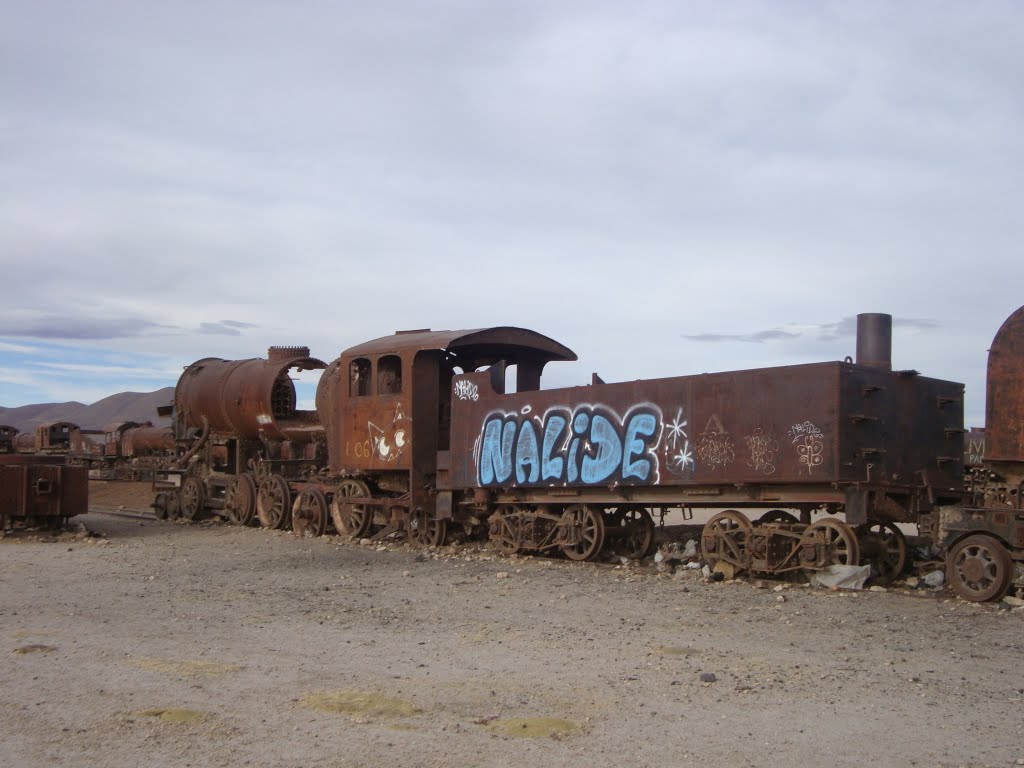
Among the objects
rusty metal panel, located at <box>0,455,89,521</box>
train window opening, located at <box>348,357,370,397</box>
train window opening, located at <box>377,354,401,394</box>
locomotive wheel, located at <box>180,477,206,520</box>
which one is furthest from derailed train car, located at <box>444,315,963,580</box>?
locomotive wheel, located at <box>180,477,206,520</box>

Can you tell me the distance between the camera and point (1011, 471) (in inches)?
405

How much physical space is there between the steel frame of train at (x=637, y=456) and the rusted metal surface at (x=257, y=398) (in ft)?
0.22

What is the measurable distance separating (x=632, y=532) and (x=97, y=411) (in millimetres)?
110268

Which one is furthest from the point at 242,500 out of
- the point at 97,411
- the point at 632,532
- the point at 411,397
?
the point at 97,411

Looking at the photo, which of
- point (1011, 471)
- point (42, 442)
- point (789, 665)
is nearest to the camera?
point (789, 665)

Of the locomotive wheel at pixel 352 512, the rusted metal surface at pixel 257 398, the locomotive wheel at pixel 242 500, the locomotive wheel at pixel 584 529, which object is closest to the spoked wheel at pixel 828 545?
the locomotive wheel at pixel 584 529

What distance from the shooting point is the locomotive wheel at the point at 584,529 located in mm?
13430

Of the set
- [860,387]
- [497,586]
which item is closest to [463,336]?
[497,586]

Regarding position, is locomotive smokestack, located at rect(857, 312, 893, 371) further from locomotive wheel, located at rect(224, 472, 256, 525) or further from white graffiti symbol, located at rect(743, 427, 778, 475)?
locomotive wheel, located at rect(224, 472, 256, 525)

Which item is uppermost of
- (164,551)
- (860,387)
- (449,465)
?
(860,387)

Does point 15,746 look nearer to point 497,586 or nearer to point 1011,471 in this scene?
point 497,586

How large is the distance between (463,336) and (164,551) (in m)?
5.39

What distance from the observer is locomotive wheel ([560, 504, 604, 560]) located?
13.4 meters

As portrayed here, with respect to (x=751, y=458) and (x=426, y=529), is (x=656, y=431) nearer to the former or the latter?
(x=751, y=458)
